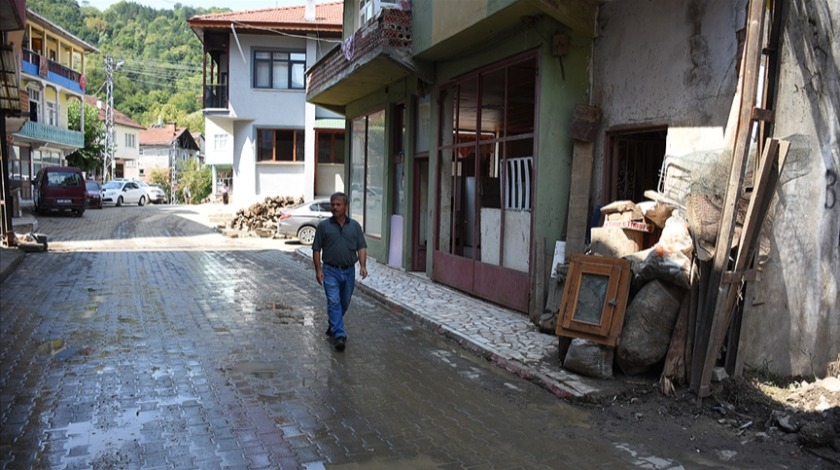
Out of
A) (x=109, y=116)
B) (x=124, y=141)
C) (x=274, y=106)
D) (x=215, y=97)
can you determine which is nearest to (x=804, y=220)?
(x=274, y=106)

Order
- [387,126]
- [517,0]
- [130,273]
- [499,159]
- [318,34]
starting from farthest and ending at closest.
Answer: [318,34] → [387,126] → [130,273] → [499,159] → [517,0]

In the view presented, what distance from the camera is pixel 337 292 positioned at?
8.01 meters

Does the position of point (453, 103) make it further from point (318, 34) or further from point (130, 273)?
point (318, 34)

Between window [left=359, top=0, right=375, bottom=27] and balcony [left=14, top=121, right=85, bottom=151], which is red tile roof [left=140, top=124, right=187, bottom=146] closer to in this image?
balcony [left=14, top=121, right=85, bottom=151]

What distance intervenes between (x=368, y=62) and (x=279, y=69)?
17.8 metres

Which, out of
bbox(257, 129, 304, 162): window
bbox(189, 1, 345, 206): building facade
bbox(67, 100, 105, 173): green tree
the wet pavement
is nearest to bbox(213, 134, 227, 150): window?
bbox(189, 1, 345, 206): building facade

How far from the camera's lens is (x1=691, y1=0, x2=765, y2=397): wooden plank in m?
5.73

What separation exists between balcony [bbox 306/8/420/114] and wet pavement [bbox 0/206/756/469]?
14.4 feet

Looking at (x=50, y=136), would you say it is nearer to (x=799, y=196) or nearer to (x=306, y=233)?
(x=306, y=233)

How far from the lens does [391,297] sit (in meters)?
11.0

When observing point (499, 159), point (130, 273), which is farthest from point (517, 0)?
point (130, 273)

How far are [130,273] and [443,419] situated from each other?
1051 cm

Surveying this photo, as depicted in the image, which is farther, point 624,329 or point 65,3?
point 65,3

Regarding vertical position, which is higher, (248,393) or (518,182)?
(518,182)
